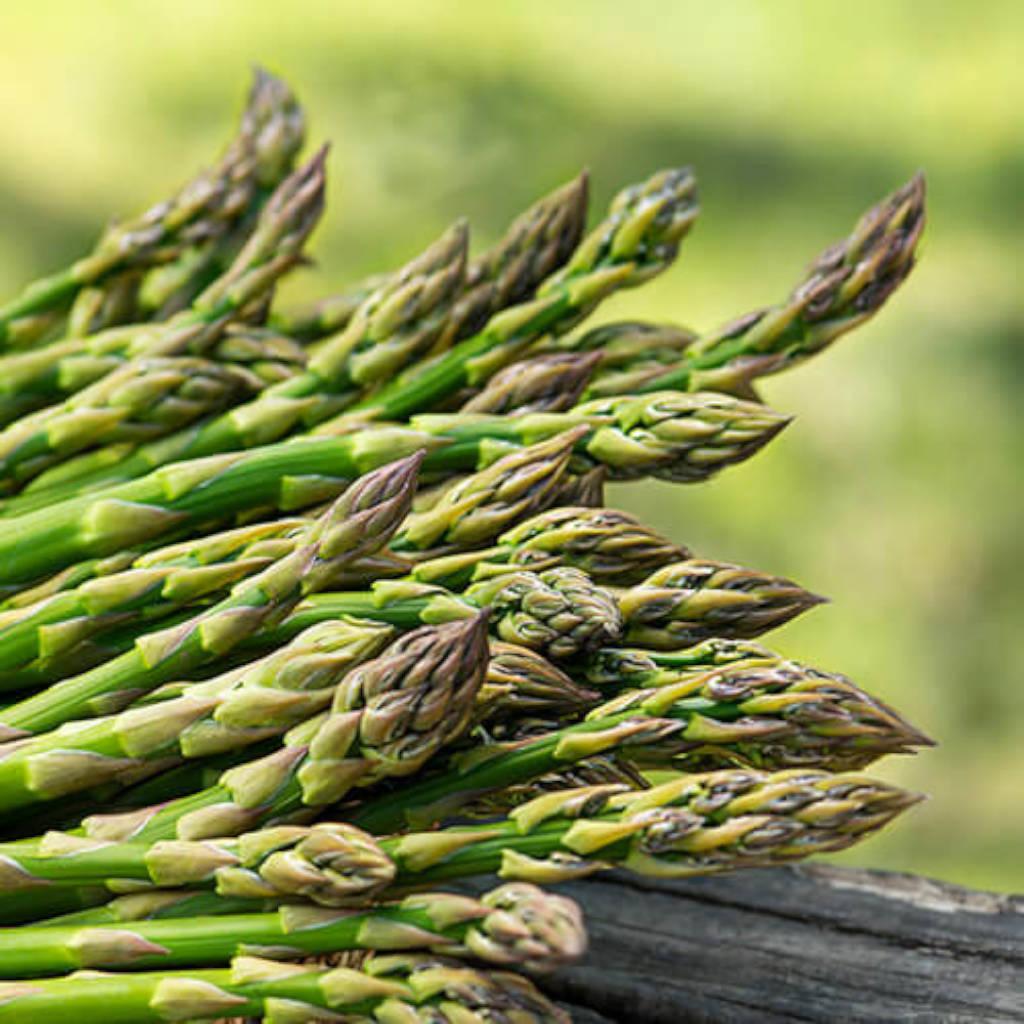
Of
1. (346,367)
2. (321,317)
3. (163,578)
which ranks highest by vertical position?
(321,317)

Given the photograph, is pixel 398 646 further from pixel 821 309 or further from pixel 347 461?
pixel 821 309

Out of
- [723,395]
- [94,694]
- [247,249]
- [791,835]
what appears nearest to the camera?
[791,835]

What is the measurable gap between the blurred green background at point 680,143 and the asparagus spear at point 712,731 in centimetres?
162

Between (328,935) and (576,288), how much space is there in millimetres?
542

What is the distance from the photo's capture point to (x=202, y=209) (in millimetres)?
1246

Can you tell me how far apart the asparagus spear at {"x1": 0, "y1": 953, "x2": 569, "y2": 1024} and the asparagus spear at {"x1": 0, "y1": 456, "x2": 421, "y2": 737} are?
0.12 metres

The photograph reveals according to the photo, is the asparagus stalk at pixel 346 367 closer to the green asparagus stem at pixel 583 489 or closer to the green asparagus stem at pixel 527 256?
the green asparagus stem at pixel 527 256

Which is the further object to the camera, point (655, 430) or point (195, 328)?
point (195, 328)

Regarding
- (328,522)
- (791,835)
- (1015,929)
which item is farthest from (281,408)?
(1015,929)

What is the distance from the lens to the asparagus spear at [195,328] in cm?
108

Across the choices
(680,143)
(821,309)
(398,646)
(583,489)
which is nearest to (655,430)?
(583,489)

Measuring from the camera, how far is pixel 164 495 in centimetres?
89

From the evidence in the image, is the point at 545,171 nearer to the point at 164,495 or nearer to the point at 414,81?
the point at 414,81

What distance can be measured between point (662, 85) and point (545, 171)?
0.27m
